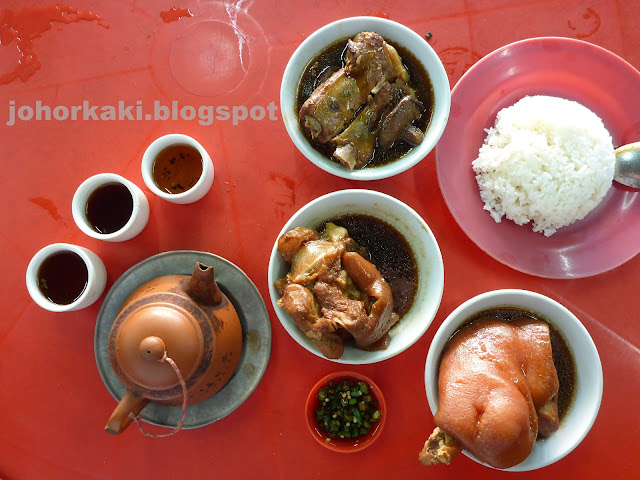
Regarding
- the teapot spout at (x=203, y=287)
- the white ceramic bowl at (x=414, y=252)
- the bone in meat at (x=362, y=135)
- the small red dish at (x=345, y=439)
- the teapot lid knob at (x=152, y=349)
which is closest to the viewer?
the teapot lid knob at (x=152, y=349)

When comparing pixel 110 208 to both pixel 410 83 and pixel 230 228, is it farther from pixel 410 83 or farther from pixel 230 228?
pixel 410 83

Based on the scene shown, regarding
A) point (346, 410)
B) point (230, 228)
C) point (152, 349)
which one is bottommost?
point (346, 410)

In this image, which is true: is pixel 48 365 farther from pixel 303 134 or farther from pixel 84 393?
pixel 303 134

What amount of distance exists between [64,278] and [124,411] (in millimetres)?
793

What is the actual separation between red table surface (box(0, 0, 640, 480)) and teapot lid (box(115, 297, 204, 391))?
57 cm

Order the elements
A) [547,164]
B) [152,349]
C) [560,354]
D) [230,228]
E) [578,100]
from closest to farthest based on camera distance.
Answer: [152,349], [560,354], [547,164], [578,100], [230,228]

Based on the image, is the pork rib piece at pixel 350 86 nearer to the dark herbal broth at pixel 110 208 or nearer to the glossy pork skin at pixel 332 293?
the glossy pork skin at pixel 332 293

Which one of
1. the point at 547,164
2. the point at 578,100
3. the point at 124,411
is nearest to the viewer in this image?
the point at 124,411

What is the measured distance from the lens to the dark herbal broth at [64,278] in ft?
6.66

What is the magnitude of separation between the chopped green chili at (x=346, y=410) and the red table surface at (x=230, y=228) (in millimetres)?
130

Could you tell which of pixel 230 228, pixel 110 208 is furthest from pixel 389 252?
pixel 110 208

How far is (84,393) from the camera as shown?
2.19m

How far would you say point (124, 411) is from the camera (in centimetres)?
158

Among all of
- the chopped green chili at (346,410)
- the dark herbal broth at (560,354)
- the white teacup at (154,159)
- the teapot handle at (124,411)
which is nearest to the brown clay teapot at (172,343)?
the teapot handle at (124,411)
